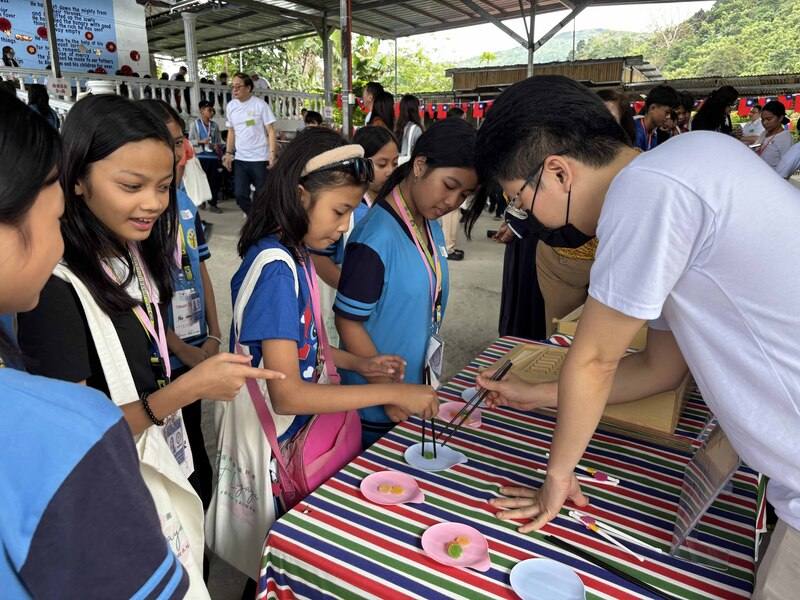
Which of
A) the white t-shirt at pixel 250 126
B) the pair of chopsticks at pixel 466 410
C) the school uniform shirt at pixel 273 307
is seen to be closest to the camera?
the school uniform shirt at pixel 273 307

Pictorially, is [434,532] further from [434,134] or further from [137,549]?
[434,134]

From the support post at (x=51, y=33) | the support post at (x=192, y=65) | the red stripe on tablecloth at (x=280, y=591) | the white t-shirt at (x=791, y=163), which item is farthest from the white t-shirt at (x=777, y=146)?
the support post at (x=192, y=65)

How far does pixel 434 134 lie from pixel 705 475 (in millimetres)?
1061

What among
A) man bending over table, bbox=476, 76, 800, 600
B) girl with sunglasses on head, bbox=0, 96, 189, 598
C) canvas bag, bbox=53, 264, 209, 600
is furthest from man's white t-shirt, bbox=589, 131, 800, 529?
canvas bag, bbox=53, 264, 209, 600

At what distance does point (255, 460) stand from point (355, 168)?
74 centimetres

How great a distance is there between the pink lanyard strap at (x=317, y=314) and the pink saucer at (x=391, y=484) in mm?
389

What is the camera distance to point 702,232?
2.40 ft

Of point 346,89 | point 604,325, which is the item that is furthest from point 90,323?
point 346,89

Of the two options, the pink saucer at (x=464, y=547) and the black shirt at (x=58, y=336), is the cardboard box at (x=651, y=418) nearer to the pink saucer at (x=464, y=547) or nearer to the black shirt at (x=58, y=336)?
the pink saucer at (x=464, y=547)

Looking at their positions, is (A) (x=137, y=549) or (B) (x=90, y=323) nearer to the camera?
(A) (x=137, y=549)

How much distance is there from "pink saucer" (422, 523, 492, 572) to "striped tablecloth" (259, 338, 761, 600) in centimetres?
1

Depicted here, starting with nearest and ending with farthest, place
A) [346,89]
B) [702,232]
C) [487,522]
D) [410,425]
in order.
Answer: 1. [702,232]
2. [487,522]
3. [410,425]
4. [346,89]

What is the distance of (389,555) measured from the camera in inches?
35.0

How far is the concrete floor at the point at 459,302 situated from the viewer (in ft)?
6.07
